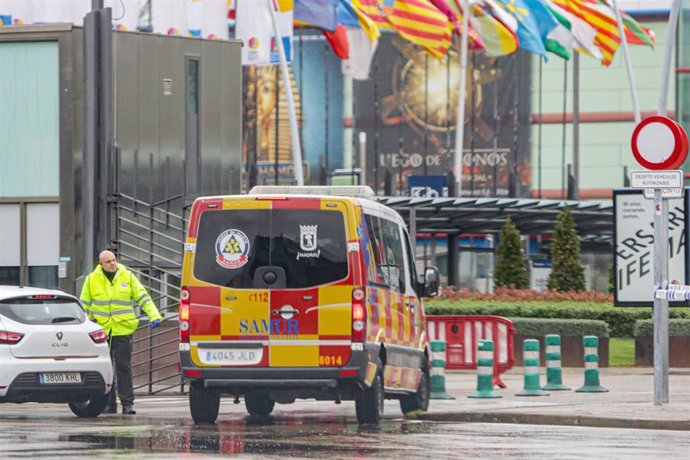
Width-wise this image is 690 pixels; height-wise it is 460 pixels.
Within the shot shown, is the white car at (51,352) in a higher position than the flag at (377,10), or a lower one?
lower

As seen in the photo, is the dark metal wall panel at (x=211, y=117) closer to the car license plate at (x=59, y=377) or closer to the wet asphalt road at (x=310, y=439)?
the wet asphalt road at (x=310, y=439)

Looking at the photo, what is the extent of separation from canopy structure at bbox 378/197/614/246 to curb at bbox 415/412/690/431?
20.2 m

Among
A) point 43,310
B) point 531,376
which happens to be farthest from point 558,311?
point 43,310

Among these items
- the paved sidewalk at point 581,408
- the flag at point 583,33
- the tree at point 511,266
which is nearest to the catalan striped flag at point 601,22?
the flag at point 583,33

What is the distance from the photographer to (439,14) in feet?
166

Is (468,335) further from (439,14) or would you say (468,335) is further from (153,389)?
(439,14)

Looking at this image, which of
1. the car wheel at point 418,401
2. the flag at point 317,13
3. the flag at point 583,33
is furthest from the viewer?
the flag at point 583,33

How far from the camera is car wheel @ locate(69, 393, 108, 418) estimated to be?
1806 cm

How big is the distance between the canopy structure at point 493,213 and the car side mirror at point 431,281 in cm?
1945

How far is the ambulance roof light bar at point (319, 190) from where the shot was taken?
1675cm

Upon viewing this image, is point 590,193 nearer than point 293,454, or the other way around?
point 293,454

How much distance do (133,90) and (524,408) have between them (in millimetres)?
10172

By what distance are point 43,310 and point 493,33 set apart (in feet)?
117

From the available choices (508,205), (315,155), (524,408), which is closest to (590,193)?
(315,155)
